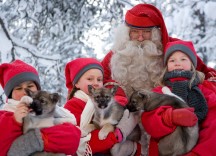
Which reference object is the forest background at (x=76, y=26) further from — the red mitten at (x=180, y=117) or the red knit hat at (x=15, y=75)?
the red mitten at (x=180, y=117)

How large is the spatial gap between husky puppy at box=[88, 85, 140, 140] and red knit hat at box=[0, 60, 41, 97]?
0.61 m

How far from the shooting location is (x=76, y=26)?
9.91 meters

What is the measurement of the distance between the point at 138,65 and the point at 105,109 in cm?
116

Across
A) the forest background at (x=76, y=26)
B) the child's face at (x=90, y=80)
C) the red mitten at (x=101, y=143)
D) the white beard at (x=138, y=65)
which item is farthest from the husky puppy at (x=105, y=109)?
the forest background at (x=76, y=26)

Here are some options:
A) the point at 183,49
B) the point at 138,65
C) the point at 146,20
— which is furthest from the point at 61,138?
the point at 146,20

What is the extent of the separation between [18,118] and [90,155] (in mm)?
854

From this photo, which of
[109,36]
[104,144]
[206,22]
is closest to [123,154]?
[104,144]

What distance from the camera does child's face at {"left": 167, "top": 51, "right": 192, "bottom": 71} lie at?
4.09m

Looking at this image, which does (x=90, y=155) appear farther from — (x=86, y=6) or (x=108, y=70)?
(x=86, y=6)

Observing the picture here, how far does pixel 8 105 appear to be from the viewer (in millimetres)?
3652

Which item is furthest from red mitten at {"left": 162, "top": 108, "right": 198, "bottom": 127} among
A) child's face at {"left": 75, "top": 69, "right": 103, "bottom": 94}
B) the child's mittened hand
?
the child's mittened hand

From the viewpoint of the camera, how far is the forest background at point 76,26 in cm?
828

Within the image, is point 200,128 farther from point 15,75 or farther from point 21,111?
point 15,75

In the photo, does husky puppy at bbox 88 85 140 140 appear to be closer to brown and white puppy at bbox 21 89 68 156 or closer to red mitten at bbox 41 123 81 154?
red mitten at bbox 41 123 81 154
